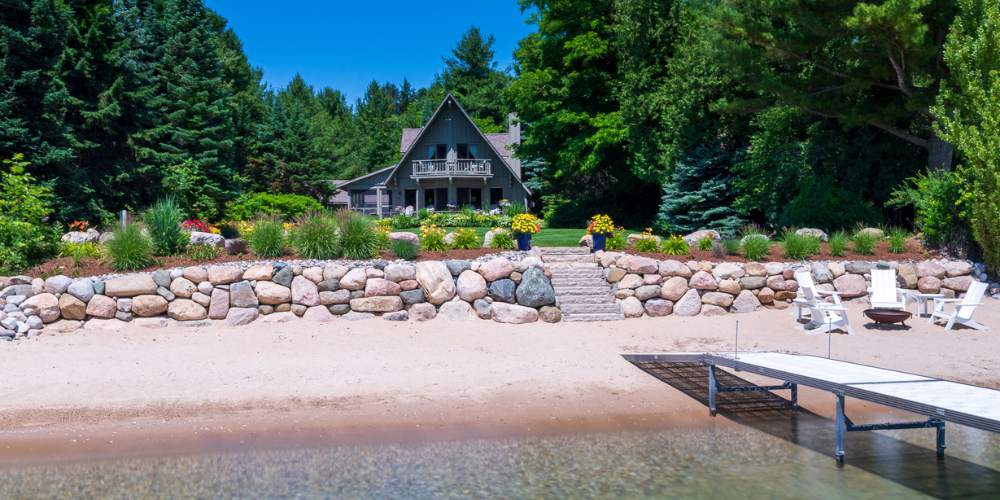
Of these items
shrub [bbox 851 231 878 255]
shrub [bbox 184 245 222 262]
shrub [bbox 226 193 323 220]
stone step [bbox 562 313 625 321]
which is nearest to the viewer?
stone step [bbox 562 313 625 321]

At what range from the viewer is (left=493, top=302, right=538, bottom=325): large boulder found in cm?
1170

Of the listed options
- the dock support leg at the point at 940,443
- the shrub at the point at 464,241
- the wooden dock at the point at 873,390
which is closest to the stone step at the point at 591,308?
the shrub at the point at 464,241

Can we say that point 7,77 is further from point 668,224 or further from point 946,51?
point 946,51

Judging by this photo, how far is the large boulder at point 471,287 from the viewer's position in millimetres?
11820

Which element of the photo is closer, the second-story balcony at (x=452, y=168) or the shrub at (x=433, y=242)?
the shrub at (x=433, y=242)

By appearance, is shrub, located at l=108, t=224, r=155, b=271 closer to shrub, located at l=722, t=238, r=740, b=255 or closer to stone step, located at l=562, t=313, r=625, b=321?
stone step, located at l=562, t=313, r=625, b=321

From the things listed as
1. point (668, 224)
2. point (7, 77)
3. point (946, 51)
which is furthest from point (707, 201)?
point (7, 77)

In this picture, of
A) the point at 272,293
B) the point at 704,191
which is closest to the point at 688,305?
the point at 272,293

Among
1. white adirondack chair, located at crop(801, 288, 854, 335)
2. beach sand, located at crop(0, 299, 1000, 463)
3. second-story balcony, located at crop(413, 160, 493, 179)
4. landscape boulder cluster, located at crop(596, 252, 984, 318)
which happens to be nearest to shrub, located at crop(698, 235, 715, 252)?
landscape boulder cluster, located at crop(596, 252, 984, 318)

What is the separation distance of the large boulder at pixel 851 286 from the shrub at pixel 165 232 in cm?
1116

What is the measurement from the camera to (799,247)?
1365 cm

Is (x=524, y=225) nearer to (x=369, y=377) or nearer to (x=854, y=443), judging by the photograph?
(x=369, y=377)

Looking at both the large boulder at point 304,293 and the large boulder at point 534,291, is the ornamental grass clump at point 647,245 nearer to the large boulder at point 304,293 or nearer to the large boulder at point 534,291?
the large boulder at point 534,291

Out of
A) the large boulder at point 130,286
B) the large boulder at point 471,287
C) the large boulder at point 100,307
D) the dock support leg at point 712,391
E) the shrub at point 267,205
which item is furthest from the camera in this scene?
the shrub at point 267,205
